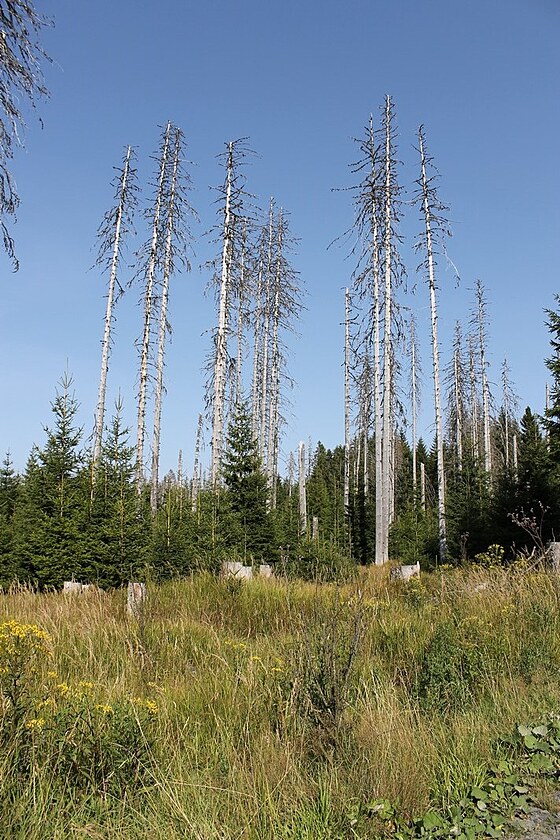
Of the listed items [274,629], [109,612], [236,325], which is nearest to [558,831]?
[274,629]

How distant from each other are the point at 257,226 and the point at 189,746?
21689 millimetres

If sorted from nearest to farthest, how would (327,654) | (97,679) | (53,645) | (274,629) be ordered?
(327,654) → (97,679) → (53,645) → (274,629)

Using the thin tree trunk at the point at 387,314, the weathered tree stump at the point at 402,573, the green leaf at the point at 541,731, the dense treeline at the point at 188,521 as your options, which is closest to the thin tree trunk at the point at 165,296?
the dense treeline at the point at 188,521

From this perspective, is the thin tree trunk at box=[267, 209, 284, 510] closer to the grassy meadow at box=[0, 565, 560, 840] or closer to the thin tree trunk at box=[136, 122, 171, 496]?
the thin tree trunk at box=[136, 122, 171, 496]

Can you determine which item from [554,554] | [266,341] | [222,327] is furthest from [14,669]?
[266,341]

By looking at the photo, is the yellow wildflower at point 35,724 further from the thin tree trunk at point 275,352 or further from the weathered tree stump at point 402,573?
the thin tree trunk at point 275,352

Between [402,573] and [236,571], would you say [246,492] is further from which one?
A: [236,571]

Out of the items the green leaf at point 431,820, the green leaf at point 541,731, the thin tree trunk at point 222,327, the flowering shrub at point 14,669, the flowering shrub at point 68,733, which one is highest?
the thin tree trunk at point 222,327

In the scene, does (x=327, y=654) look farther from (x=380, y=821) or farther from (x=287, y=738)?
(x=380, y=821)

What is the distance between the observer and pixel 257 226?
2300 centimetres

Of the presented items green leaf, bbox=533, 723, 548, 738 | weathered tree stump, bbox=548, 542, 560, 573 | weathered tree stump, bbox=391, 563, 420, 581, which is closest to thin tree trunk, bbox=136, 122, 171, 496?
weathered tree stump, bbox=391, 563, 420, 581

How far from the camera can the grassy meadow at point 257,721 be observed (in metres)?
2.86

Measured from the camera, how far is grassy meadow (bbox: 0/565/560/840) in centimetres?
286

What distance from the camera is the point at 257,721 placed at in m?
3.93
